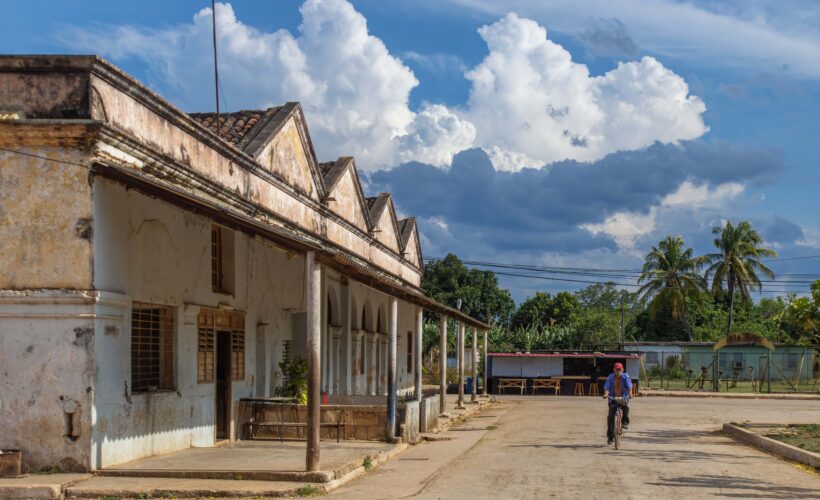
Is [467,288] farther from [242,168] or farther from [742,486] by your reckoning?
[742,486]

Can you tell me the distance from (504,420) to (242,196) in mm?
11320

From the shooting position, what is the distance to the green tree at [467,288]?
7050cm

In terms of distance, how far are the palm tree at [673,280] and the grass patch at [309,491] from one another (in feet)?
182

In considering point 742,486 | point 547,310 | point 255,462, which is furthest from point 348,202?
point 547,310

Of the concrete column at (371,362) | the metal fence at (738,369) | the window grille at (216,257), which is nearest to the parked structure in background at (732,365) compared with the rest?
the metal fence at (738,369)

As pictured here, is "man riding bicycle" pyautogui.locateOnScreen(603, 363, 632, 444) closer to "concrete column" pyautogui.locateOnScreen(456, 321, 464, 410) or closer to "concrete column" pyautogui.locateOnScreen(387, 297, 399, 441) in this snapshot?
"concrete column" pyautogui.locateOnScreen(387, 297, 399, 441)

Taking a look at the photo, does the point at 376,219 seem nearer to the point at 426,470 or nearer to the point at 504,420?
the point at 504,420

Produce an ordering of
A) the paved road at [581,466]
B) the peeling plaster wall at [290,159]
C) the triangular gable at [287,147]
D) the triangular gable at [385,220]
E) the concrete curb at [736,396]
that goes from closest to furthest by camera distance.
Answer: the paved road at [581,466], the triangular gable at [287,147], the peeling plaster wall at [290,159], the triangular gable at [385,220], the concrete curb at [736,396]

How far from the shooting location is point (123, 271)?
13.1m

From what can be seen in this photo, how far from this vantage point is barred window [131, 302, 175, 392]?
45.5 ft

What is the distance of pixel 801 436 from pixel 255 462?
1180 cm

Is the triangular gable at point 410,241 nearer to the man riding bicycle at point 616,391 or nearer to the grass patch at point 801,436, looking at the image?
the grass patch at point 801,436

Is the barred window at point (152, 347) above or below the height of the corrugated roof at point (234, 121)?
below

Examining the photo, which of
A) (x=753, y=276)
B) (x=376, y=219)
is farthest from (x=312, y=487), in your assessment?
(x=753, y=276)
